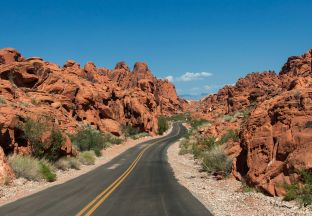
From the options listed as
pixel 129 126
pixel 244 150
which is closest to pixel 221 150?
pixel 244 150

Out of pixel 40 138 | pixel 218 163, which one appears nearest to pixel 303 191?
pixel 218 163

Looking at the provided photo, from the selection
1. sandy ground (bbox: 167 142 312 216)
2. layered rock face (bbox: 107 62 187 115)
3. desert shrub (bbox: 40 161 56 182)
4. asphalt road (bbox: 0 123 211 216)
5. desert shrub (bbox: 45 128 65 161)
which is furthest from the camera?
layered rock face (bbox: 107 62 187 115)

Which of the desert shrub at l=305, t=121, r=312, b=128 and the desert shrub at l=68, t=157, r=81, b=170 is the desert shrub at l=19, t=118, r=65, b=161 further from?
the desert shrub at l=305, t=121, r=312, b=128

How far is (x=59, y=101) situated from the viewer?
48938 mm

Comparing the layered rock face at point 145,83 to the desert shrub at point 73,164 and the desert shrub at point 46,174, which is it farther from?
the desert shrub at point 46,174

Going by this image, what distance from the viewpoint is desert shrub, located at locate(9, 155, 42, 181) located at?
19.6 m

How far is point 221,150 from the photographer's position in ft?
76.7

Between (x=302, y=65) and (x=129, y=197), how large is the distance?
51235 mm

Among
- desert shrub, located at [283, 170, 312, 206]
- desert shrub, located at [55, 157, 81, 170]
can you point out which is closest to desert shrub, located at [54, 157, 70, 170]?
desert shrub, located at [55, 157, 81, 170]

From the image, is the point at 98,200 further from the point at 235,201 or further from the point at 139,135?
the point at 139,135

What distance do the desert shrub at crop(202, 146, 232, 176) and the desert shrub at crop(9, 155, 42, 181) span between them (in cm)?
988

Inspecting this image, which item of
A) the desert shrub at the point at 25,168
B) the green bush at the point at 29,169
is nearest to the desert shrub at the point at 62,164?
the green bush at the point at 29,169

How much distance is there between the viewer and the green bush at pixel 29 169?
1964 cm

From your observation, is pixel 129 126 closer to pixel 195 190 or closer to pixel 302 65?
pixel 302 65
